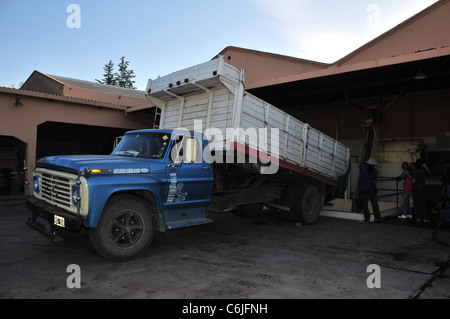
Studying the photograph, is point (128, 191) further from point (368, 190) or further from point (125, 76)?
point (125, 76)

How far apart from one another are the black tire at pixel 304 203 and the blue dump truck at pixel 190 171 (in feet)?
0.08

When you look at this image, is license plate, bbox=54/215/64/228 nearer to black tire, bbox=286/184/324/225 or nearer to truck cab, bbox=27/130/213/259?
truck cab, bbox=27/130/213/259

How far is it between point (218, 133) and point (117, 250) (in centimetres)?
295

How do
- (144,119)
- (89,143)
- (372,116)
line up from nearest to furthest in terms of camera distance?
(372,116) → (144,119) → (89,143)

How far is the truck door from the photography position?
5734 mm

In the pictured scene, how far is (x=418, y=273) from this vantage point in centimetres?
465

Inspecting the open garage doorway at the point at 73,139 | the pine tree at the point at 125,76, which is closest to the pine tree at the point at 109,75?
the pine tree at the point at 125,76

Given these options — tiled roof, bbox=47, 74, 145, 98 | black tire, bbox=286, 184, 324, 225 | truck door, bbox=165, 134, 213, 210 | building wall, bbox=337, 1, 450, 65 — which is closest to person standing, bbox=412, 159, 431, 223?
black tire, bbox=286, 184, 324, 225

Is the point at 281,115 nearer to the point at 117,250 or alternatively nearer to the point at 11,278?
the point at 117,250

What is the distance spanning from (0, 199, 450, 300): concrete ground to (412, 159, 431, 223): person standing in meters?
1.50

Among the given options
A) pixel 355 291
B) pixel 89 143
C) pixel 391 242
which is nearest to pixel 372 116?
pixel 391 242

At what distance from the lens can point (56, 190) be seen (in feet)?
17.2

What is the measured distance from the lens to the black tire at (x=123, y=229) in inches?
190

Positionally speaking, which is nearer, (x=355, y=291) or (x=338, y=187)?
(x=355, y=291)
